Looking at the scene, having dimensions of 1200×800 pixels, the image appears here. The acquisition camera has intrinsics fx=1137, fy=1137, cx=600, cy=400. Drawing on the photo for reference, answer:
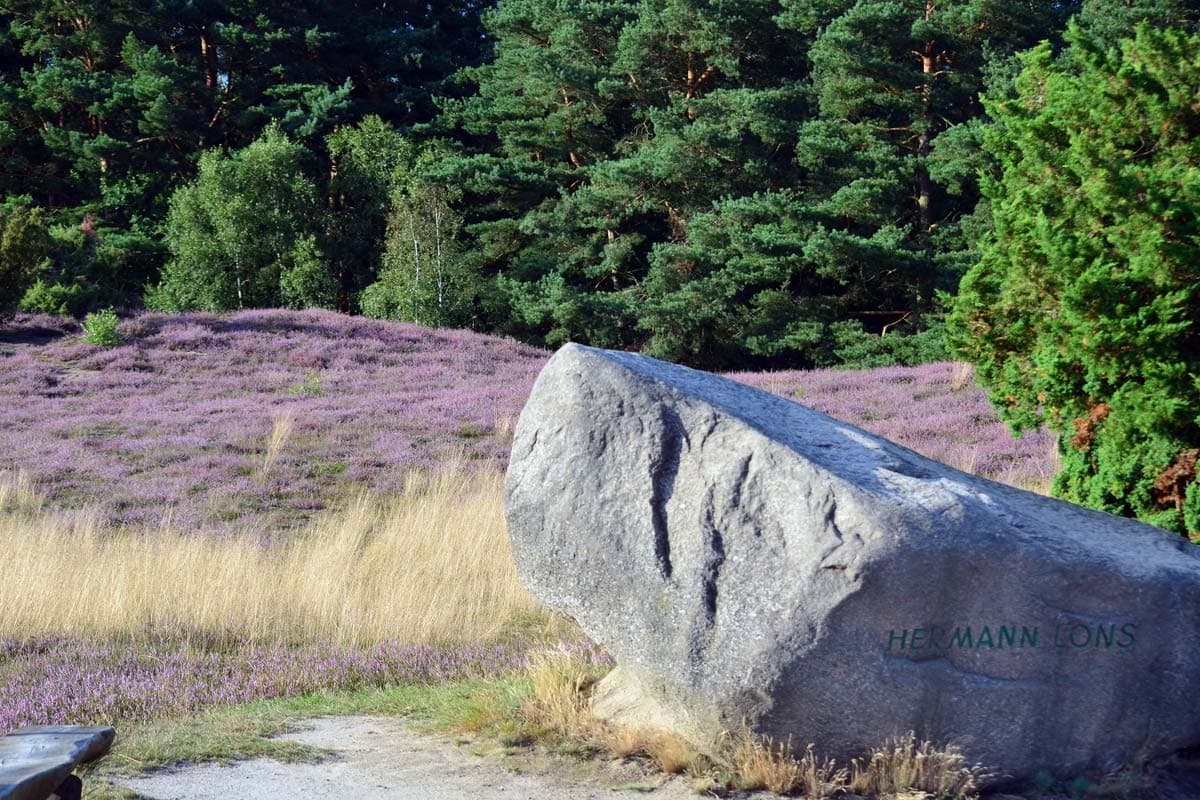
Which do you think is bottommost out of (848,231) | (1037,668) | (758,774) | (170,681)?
(170,681)

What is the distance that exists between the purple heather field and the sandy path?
151 cm

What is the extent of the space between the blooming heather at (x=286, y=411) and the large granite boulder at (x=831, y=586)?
6.69 meters

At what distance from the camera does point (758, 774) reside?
4781 millimetres

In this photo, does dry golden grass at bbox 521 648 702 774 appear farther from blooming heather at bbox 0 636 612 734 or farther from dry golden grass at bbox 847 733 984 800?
dry golden grass at bbox 847 733 984 800

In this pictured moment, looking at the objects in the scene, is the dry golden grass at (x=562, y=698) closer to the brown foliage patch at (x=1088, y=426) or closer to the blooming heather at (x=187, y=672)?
the blooming heather at (x=187, y=672)

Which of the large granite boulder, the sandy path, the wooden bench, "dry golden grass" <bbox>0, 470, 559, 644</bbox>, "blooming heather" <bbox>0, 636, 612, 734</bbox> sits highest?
the large granite boulder

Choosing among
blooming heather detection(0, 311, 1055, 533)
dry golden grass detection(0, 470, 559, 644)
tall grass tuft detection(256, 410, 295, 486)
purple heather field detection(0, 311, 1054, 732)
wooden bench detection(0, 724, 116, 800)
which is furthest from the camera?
tall grass tuft detection(256, 410, 295, 486)

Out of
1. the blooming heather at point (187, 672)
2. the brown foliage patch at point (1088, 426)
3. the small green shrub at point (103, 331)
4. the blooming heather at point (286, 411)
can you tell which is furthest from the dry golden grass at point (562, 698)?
the small green shrub at point (103, 331)

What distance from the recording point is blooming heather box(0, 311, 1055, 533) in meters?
13.6

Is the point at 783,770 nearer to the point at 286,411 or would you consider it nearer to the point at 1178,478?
the point at 1178,478

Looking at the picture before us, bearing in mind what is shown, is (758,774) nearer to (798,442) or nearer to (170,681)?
(798,442)

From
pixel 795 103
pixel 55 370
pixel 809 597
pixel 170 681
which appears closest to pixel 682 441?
pixel 809 597

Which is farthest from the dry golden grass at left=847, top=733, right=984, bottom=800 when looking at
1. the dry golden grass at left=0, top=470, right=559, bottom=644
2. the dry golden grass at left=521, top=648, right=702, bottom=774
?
the dry golden grass at left=0, top=470, right=559, bottom=644

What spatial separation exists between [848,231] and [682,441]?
91.4 ft
